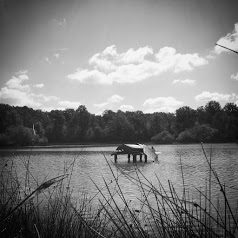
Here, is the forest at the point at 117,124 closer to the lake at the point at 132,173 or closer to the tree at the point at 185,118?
the tree at the point at 185,118

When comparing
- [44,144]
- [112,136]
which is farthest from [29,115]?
[112,136]

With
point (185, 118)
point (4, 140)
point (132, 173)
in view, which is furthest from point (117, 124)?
point (132, 173)

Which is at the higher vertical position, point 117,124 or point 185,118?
point 185,118

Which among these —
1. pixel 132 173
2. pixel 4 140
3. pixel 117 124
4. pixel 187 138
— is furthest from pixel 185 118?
pixel 132 173

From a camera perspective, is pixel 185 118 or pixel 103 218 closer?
pixel 103 218

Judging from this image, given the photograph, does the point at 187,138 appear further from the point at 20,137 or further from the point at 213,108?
the point at 20,137

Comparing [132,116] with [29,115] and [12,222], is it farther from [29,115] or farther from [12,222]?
[12,222]

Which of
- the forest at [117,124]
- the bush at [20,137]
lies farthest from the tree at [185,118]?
the bush at [20,137]

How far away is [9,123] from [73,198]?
10039cm

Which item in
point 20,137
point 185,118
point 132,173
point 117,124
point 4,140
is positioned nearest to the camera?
point 132,173

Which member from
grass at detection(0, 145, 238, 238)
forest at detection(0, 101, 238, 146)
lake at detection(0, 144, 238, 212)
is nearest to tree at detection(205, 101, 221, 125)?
forest at detection(0, 101, 238, 146)

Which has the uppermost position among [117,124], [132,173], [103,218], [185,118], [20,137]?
[185,118]

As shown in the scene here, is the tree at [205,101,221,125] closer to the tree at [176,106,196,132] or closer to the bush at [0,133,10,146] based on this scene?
the tree at [176,106,196,132]

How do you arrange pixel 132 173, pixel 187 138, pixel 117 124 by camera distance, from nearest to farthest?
pixel 132 173
pixel 187 138
pixel 117 124
